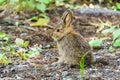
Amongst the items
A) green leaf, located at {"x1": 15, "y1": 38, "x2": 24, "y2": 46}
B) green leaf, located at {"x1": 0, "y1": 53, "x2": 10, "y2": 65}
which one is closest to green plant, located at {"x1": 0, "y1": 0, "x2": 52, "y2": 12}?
green leaf, located at {"x1": 15, "y1": 38, "x2": 24, "y2": 46}

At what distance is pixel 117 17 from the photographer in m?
9.63

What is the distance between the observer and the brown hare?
6219 millimetres

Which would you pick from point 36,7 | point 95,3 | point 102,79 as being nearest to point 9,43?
point 36,7

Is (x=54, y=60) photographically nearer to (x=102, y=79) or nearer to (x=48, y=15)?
→ (x=102, y=79)

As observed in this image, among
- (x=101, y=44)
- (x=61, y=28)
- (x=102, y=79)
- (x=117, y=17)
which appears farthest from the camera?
(x=117, y=17)

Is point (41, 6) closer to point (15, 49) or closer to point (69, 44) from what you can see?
point (15, 49)

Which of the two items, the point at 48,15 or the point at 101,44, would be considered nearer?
the point at 101,44

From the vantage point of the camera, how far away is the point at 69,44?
20.6 feet

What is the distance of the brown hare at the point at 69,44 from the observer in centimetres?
622

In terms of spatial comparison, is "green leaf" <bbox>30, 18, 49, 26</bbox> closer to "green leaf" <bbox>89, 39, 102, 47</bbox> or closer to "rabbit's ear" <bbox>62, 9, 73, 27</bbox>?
"green leaf" <bbox>89, 39, 102, 47</bbox>

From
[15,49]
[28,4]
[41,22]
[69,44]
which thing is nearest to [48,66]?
[69,44]

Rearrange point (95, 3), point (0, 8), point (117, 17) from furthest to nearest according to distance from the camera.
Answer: point (95, 3)
point (117, 17)
point (0, 8)

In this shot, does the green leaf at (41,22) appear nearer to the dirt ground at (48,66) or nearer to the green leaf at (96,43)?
the dirt ground at (48,66)

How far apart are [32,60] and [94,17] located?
332 centimetres
